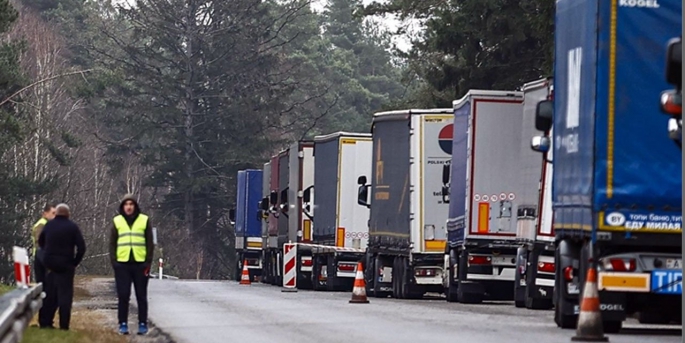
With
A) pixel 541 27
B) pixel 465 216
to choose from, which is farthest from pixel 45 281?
pixel 541 27

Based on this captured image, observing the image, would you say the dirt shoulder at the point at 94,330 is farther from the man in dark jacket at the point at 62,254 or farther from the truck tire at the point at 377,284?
the truck tire at the point at 377,284

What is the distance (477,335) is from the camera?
734 inches

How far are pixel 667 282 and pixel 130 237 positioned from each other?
633 cm

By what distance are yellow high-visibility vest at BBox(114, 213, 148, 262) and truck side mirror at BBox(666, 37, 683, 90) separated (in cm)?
779

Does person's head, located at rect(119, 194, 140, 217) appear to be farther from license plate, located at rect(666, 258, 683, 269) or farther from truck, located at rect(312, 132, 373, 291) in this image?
truck, located at rect(312, 132, 373, 291)

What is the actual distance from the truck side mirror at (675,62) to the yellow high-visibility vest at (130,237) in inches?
307

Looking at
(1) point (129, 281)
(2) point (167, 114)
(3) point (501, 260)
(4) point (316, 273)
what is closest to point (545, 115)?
(1) point (129, 281)

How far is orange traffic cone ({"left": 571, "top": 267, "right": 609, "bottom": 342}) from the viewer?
1667 centimetres

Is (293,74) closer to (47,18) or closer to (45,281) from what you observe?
(47,18)

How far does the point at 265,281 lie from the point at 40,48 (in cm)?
3379

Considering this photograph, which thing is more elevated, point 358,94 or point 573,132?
point 358,94

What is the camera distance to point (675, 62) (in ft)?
45.8

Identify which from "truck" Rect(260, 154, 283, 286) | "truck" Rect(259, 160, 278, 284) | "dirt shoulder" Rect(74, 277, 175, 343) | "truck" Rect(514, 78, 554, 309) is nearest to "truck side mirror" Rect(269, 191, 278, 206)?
"truck" Rect(260, 154, 283, 286)

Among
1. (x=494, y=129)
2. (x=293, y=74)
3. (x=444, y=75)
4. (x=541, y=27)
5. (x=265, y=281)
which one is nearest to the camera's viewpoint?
(x=494, y=129)
